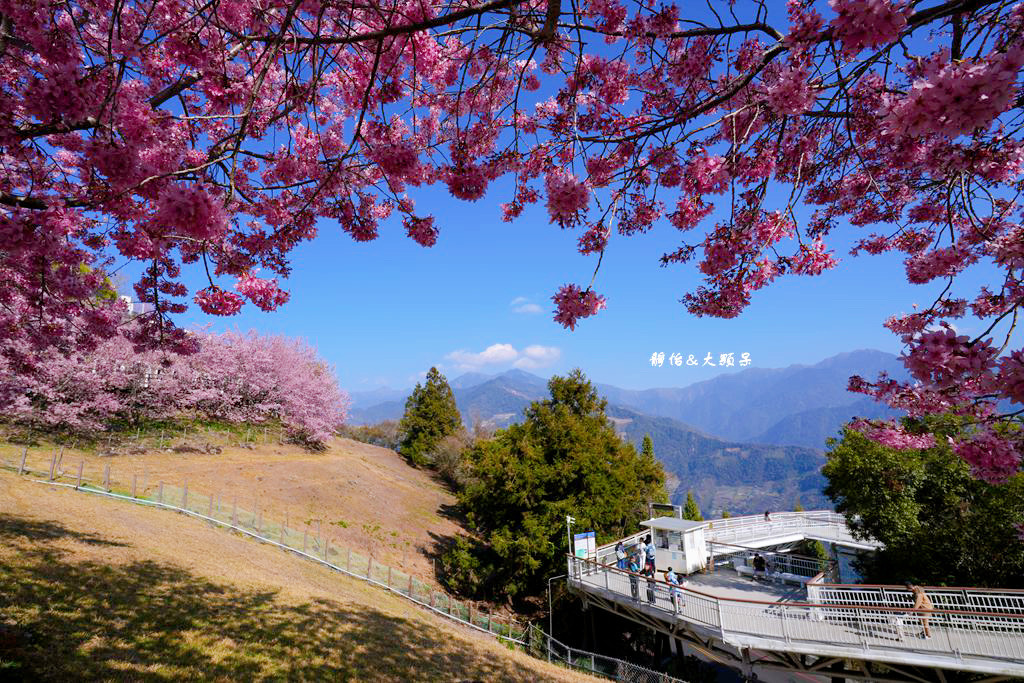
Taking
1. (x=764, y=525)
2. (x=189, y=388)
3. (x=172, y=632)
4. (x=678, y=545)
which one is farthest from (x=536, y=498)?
(x=189, y=388)

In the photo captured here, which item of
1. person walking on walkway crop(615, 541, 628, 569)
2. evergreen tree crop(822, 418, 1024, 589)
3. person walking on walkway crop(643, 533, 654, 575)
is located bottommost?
person walking on walkway crop(615, 541, 628, 569)

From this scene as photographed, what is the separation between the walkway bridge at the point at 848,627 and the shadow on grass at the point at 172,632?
15.2 feet

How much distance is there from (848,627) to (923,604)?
1536 mm

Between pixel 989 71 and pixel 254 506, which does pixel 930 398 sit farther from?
pixel 254 506

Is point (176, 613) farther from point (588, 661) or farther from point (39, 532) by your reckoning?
point (588, 661)

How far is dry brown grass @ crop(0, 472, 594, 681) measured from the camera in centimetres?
528

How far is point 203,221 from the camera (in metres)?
2.51

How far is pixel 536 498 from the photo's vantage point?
698 inches

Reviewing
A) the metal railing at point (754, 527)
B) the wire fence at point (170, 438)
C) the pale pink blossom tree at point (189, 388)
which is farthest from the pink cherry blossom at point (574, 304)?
the wire fence at point (170, 438)

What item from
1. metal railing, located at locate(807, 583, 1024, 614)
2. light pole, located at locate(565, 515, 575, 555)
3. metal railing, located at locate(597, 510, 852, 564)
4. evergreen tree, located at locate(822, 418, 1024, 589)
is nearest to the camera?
metal railing, located at locate(807, 583, 1024, 614)

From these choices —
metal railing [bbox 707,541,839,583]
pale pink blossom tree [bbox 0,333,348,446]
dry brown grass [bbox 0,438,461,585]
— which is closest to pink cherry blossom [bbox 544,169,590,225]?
metal railing [bbox 707,541,839,583]

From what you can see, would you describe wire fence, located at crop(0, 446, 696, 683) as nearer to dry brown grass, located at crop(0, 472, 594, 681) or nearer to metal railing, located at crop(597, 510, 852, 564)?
dry brown grass, located at crop(0, 472, 594, 681)

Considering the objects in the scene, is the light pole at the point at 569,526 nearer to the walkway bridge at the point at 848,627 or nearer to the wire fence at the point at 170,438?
the walkway bridge at the point at 848,627

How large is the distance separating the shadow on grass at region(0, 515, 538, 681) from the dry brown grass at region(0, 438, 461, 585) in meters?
8.77
